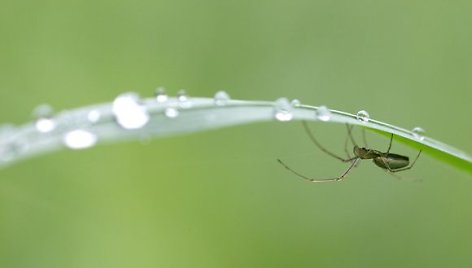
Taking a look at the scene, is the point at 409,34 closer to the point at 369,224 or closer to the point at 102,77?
the point at 369,224

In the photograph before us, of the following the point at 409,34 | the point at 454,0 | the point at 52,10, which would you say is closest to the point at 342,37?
the point at 409,34

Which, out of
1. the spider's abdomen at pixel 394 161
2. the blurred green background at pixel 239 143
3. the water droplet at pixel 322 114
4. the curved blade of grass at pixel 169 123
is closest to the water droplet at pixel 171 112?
the curved blade of grass at pixel 169 123

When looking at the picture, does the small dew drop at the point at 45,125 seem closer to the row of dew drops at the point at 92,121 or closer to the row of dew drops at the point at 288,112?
the row of dew drops at the point at 92,121

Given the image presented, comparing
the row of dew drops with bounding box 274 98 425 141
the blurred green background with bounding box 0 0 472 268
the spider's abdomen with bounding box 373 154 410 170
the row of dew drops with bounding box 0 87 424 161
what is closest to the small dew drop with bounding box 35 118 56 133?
the row of dew drops with bounding box 0 87 424 161

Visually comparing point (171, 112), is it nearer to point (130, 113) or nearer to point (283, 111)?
point (130, 113)

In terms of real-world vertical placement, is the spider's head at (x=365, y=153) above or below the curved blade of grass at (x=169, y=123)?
above

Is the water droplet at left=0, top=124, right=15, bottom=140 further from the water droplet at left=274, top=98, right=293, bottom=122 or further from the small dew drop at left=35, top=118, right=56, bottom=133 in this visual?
the water droplet at left=274, top=98, right=293, bottom=122
